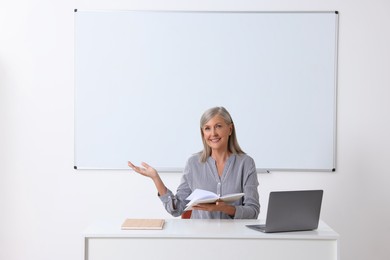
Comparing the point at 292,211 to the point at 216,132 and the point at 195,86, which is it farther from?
the point at 195,86

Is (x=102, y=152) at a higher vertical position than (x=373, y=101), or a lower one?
lower

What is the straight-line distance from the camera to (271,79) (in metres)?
4.65

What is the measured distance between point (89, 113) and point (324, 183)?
1.87m

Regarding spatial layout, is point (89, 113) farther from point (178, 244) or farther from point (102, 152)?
point (178, 244)

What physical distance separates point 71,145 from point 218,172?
5.18ft

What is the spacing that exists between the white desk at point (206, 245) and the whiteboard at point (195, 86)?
1.86 metres

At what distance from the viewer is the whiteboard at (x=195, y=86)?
4.64m

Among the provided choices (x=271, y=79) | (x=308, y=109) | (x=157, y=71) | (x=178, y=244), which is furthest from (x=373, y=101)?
(x=178, y=244)

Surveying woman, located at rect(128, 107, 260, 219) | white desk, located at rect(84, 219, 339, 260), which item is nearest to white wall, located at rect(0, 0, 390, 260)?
woman, located at rect(128, 107, 260, 219)

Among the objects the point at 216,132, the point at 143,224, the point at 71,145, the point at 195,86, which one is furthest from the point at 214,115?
the point at 71,145

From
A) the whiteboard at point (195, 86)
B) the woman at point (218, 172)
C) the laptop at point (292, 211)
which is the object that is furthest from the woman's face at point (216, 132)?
the whiteboard at point (195, 86)

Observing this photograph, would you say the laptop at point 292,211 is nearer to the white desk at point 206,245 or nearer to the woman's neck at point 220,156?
the white desk at point 206,245

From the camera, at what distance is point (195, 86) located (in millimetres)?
4664

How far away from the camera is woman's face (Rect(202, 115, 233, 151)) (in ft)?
11.5
